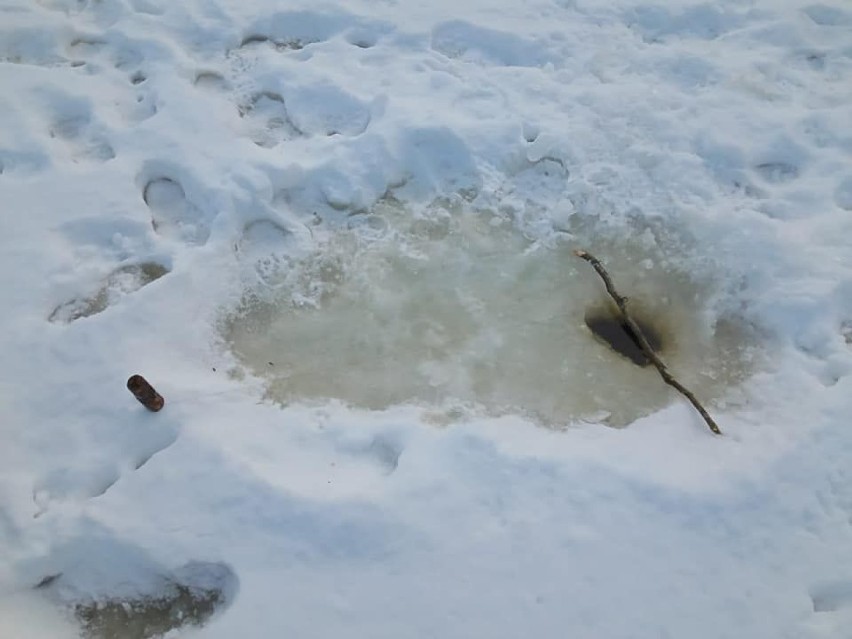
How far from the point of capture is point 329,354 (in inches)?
101

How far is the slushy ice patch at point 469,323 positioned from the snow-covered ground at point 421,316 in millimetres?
12

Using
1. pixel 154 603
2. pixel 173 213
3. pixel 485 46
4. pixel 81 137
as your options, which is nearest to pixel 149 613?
pixel 154 603

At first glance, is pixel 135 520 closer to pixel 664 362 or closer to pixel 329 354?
pixel 329 354

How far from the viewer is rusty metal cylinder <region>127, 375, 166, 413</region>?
2231mm

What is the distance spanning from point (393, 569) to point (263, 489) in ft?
1.40

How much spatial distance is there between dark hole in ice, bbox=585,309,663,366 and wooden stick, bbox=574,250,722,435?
2 cm

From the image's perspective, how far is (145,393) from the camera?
2264 mm

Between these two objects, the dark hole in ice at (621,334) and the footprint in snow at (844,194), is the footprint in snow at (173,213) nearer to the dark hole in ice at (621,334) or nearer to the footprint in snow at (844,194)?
the dark hole in ice at (621,334)

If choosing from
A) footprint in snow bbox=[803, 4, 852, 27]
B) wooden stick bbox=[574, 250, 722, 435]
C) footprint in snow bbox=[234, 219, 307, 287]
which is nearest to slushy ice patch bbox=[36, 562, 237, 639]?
footprint in snow bbox=[234, 219, 307, 287]

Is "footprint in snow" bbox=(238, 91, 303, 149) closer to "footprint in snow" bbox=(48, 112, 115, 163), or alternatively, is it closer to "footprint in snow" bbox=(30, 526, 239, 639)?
"footprint in snow" bbox=(48, 112, 115, 163)

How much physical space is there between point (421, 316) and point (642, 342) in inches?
29.0

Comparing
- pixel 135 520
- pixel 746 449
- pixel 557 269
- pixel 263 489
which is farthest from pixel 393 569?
pixel 557 269

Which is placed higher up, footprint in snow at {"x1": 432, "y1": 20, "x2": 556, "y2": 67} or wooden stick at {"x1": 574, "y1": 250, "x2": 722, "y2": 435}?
footprint in snow at {"x1": 432, "y1": 20, "x2": 556, "y2": 67}

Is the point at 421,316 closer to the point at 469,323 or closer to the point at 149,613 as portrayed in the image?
the point at 469,323
